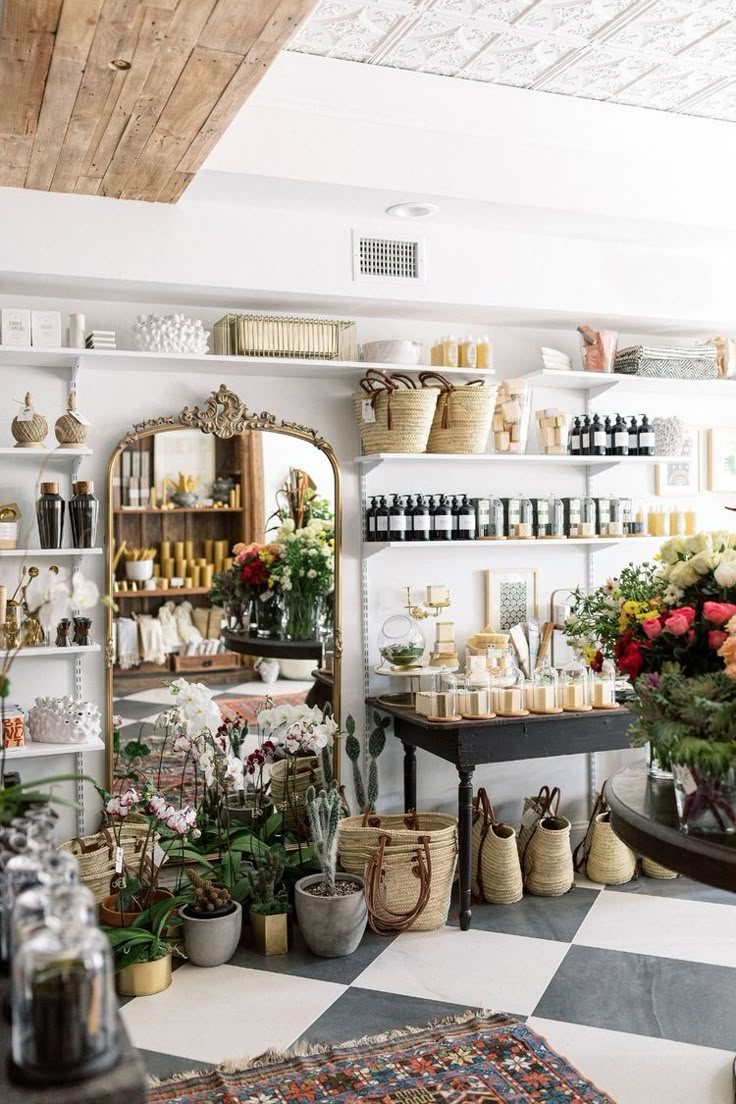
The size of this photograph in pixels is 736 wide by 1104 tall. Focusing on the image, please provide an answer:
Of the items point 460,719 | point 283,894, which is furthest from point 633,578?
point 283,894

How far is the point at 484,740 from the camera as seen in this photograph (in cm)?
414

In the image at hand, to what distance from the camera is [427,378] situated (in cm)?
455

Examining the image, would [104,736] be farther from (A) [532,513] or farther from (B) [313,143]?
(B) [313,143]

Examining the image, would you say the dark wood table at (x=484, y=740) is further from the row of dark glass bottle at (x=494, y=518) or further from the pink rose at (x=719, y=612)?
the pink rose at (x=719, y=612)

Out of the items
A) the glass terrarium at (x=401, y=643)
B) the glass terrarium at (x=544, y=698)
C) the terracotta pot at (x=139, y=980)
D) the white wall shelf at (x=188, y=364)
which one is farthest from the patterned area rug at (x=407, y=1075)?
the white wall shelf at (x=188, y=364)

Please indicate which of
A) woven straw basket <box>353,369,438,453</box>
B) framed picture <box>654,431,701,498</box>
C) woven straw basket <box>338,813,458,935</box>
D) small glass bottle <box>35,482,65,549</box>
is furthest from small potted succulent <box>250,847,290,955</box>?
framed picture <box>654,431,701,498</box>

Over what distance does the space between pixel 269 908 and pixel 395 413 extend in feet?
6.74

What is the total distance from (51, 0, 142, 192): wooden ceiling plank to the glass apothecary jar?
2212 millimetres

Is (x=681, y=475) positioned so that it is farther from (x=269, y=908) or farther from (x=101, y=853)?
(x=101, y=853)

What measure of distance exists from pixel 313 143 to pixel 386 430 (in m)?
1.18

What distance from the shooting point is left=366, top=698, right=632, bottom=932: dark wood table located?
4.07 metres

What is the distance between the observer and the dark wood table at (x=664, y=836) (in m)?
2.25

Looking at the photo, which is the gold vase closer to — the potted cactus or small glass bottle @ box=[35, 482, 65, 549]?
the potted cactus

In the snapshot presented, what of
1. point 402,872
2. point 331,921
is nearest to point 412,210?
point 402,872
